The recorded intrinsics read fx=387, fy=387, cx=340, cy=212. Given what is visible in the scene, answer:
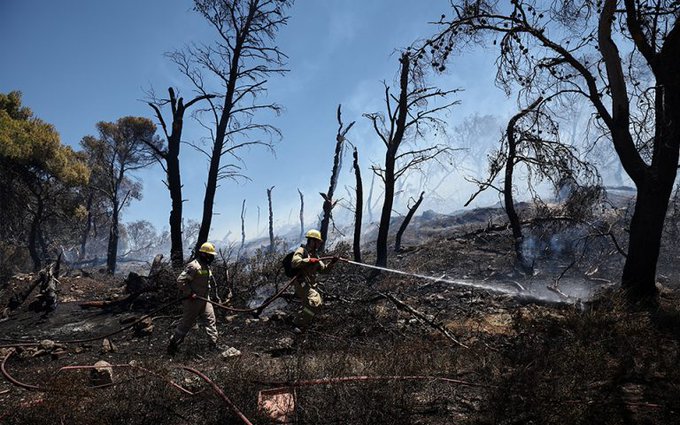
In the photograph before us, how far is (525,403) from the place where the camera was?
3.22 metres

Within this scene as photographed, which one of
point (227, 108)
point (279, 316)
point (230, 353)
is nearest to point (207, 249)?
point (230, 353)

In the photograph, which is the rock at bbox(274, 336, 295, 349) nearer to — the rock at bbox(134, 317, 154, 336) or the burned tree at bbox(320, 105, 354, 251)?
the rock at bbox(134, 317, 154, 336)

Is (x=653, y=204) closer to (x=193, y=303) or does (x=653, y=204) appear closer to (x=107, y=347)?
(x=193, y=303)

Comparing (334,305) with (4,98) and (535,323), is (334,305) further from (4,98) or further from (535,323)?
(4,98)


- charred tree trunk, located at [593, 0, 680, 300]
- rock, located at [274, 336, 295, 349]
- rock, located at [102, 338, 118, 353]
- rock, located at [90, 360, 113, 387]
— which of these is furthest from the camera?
rock, located at [102, 338, 118, 353]

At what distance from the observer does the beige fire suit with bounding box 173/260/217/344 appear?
19.7 ft

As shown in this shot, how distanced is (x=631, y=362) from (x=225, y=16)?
12.6m

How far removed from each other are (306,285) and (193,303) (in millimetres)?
1802

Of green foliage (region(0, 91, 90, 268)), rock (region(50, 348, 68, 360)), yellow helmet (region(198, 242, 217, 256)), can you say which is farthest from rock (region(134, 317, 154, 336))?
green foliage (region(0, 91, 90, 268))

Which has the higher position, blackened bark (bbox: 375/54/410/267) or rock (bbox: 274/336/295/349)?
blackened bark (bbox: 375/54/410/267)

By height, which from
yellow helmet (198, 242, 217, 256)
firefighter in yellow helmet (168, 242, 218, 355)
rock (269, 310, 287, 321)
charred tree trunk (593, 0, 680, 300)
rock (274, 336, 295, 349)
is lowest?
rock (274, 336, 295, 349)

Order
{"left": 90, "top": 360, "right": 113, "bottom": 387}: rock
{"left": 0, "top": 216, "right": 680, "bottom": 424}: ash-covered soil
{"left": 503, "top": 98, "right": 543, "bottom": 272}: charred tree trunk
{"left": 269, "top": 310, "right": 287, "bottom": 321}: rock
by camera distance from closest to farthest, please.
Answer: {"left": 0, "top": 216, "right": 680, "bottom": 424}: ash-covered soil → {"left": 90, "top": 360, "right": 113, "bottom": 387}: rock → {"left": 269, "top": 310, "right": 287, "bottom": 321}: rock → {"left": 503, "top": 98, "right": 543, "bottom": 272}: charred tree trunk

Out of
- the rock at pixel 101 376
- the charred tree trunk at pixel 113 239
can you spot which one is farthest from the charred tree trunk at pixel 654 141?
the charred tree trunk at pixel 113 239

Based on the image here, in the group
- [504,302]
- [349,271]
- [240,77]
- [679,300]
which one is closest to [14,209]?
[240,77]
